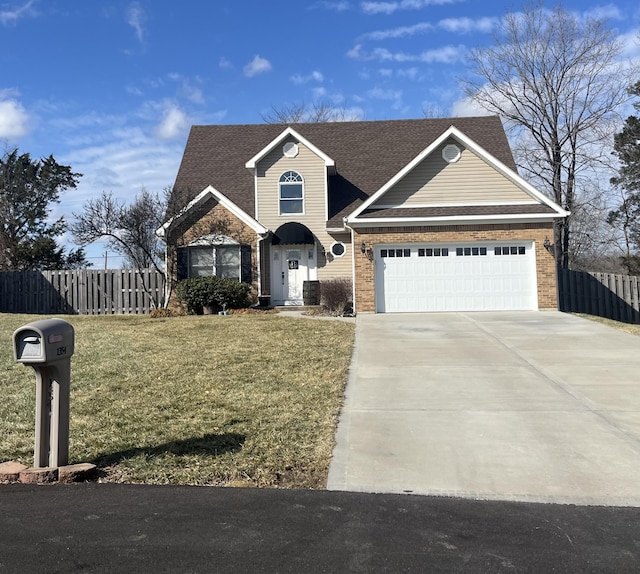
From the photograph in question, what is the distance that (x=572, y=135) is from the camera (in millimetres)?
28844

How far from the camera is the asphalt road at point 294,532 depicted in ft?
10.1

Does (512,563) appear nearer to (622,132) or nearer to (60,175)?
(622,132)

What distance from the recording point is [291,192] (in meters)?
20.9

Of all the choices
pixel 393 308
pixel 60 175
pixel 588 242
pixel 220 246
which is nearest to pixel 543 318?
pixel 393 308

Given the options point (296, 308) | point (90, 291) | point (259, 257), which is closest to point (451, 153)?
point (296, 308)

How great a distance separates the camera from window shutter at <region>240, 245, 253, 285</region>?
778 inches

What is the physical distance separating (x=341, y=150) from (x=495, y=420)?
62.2 ft

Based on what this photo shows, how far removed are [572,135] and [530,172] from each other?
2739mm

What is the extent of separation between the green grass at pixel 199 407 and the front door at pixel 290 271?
27.5ft

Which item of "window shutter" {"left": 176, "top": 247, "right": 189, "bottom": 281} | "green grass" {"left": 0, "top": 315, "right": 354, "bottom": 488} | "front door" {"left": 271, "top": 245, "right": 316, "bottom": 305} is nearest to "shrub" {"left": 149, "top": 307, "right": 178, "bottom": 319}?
"window shutter" {"left": 176, "top": 247, "right": 189, "bottom": 281}

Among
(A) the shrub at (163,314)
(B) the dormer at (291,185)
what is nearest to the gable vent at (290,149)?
(B) the dormer at (291,185)

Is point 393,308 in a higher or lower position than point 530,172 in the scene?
lower

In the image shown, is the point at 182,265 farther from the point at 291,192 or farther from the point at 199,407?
the point at 199,407

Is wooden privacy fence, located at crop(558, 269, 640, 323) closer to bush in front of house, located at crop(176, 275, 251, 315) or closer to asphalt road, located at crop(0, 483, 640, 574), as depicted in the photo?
bush in front of house, located at crop(176, 275, 251, 315)
